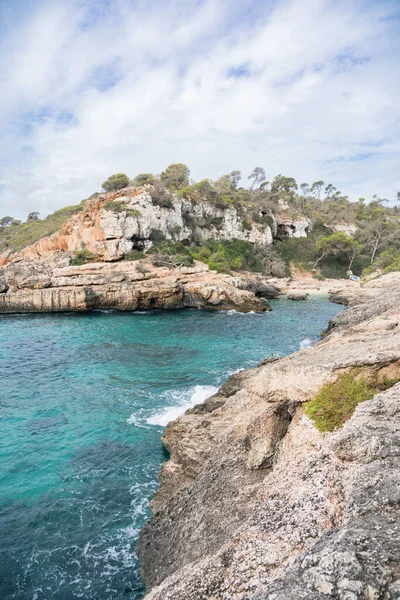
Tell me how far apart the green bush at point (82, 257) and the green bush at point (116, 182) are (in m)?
24.9

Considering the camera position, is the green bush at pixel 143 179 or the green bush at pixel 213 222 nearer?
the green bush at pixel 143 179

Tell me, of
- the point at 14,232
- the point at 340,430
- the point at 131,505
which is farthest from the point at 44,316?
the point at 14,232

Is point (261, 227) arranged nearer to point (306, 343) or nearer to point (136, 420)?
point (306, 343)

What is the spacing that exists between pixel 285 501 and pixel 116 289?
137ft

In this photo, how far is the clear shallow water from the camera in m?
9.74

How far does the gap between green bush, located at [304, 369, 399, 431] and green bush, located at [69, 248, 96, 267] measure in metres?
49.9

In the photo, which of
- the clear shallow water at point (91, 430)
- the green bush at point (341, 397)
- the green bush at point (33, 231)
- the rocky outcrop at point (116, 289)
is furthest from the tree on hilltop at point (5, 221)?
the green bush at point (341, 397)

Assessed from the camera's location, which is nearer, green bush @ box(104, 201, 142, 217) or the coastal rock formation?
the coastal rock formation

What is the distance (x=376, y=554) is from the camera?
3.92 meters

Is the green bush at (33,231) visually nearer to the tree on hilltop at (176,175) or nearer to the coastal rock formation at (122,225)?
the coastal rock formation at (122,225)

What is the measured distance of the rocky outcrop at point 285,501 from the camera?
13.5 feet

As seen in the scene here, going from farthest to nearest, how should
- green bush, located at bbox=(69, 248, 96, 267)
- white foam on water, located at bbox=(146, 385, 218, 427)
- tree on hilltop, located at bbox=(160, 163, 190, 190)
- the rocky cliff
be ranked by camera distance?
tree on hilltop, located at bbox=(160, 163, 190, 190), green bush, located at bbox=(69, 248, 96, 267), the rocky cliff, white foam on water, located at bbox=(146, 385, 218, 427)

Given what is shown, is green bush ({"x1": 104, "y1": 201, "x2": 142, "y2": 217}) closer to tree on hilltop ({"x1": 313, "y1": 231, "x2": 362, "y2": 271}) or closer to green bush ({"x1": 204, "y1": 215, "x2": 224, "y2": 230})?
green bush ({"x1": 204, "y1": 215, "x2": 224, "y2": 230})

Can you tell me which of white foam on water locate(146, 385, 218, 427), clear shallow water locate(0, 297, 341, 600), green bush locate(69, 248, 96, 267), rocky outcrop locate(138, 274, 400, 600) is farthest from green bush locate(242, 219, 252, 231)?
rocky outcrop locate(138, 274, 400, 600)
